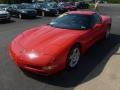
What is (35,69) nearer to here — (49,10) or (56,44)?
(56,44)

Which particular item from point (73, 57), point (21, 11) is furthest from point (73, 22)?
point (21, 11)

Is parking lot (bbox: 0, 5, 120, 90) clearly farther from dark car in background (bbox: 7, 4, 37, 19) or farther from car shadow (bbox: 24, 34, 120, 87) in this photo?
dark car in background (bbox: 7, 4, 37, 19)

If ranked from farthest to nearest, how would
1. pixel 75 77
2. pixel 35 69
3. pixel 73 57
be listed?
pixel 73 57 → pixel 75 77 → pixel 35 69

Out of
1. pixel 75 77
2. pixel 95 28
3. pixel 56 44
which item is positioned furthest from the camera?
pixel 95 28

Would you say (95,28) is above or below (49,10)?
above

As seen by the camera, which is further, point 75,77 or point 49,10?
point 49,10

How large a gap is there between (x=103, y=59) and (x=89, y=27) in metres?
1.08

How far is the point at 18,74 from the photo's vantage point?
19.2 feet

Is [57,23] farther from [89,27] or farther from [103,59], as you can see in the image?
[103,59]

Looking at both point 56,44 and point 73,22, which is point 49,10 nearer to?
point 73,22

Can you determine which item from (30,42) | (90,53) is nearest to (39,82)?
(30,42)

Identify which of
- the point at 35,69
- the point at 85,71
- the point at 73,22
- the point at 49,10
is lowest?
the point at 49,10

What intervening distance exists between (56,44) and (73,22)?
173 centimetres

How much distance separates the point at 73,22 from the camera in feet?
24.3
